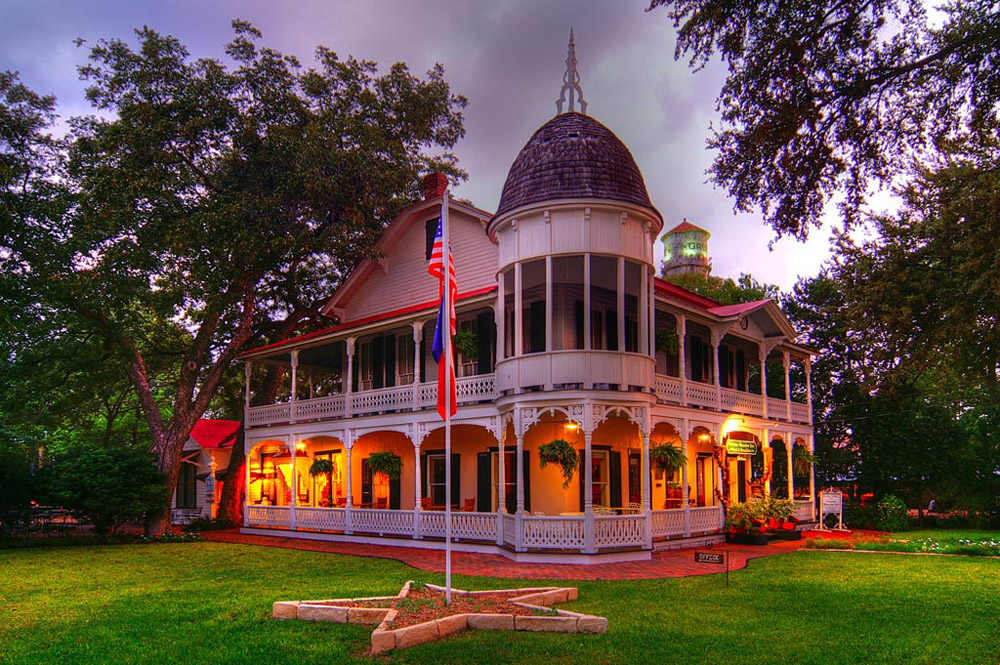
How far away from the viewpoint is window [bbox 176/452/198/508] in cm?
3525

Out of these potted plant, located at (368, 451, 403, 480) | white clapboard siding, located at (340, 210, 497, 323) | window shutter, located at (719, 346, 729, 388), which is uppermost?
white clapboard siding, located at (340, 210, 497, 323)

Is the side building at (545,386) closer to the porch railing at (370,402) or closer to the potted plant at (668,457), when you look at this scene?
the porch railing at (370,402)

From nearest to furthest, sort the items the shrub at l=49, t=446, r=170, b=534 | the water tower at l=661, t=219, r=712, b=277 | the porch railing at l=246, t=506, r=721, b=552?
the porch railing at l=246, t=506, r=721, b=552
the shrub at l=49, t=446, r=170, b=534
the water tower at l=661, t=219, r=712, b=277

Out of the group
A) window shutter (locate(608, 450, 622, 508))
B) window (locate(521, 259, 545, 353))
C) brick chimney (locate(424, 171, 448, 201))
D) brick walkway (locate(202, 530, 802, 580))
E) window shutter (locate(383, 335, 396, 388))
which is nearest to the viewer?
brick walkway (locate(202, 530, 802, 580))

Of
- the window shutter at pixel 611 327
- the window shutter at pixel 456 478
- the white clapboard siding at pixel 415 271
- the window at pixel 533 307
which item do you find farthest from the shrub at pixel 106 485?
the window shutter at pixel 611 327

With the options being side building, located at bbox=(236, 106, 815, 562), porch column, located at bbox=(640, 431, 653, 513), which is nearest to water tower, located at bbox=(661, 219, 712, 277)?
side building, located at bbox=(236, 106, 815, 562)

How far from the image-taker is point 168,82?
25.6 m

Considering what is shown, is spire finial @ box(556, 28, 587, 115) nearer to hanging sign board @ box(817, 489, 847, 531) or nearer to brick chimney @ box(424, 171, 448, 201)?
brick chimney @ box(424, 171, 448, 201)

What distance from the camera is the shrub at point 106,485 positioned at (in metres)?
22.8

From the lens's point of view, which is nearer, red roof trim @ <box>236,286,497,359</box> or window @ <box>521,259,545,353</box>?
window @ <box>521,259,545,353</box>

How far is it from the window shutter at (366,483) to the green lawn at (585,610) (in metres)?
8.69

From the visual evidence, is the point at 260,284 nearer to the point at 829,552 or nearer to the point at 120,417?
the point at 829,552

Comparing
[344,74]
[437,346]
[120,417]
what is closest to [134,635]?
[437,346]

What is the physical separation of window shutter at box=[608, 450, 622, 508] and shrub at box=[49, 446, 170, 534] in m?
14.4
